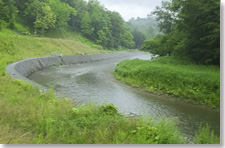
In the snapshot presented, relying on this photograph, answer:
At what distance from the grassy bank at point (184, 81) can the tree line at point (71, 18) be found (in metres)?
29.7

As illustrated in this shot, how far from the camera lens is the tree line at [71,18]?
44256mm

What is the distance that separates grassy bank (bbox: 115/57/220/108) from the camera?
1199cm

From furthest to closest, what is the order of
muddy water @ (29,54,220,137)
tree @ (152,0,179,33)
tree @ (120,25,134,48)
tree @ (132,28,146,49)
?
tree @ (132,28,146,49) → tree @ (120,25,134,48) → tree @ (152,0,179,33) → muddy water @ (29,54,220,137)

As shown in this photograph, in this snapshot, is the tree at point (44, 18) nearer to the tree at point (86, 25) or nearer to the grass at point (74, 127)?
the tree at point (86, 25)

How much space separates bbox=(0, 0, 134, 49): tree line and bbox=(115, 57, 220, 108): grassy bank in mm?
29722

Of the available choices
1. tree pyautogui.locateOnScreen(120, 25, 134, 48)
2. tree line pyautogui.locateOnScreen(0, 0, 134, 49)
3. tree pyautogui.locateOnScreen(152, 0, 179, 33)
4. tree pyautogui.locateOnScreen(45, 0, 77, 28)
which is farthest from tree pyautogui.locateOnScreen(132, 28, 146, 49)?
tree pyautogui.locateOnScreen(152, 0, 179, 33)

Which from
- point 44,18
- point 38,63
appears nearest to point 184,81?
point 38,63

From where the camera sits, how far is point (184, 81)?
44.9 feet

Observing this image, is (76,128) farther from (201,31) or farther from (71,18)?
(71,18)

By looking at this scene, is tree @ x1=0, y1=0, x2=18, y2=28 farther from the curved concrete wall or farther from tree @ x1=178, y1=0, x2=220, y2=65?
tree @ x1=178, y1=0, x2=220, y2=65

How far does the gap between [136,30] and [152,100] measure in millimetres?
87904

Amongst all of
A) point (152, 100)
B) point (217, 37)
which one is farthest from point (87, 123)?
point (217, 37)

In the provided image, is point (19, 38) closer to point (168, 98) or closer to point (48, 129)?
point (168, 98)

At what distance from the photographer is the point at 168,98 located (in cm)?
1330
